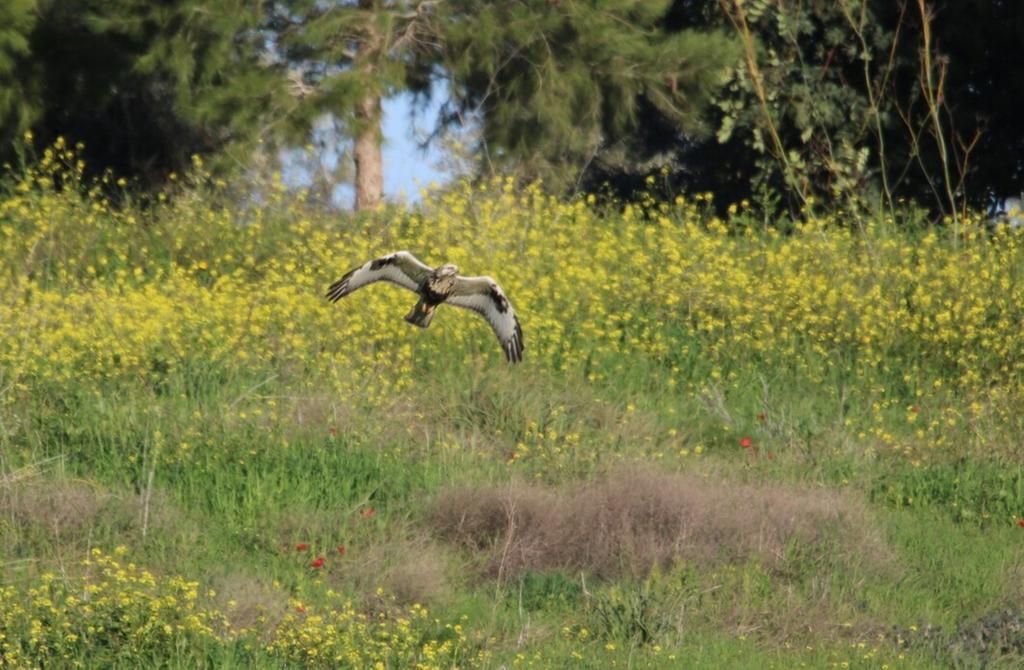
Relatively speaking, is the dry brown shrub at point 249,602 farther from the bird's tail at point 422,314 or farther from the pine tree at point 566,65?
the pine tree at point 566,65

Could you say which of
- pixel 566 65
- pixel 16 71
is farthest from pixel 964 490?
pixel 16 71

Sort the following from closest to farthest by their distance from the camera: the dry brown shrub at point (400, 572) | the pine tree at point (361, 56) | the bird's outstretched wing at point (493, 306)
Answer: the dry brown shrub at point (400, 572) → the bird's outstretched wing at point (493, 306) → the pine tree at point (361, 56)

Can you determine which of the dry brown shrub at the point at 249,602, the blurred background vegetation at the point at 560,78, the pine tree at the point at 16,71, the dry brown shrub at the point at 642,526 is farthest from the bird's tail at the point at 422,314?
the pine tree at the point at 16,71

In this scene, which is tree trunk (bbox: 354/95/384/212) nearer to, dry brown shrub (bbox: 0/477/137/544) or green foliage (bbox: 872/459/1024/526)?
green foliage (bbox: 872/459/1024/526)

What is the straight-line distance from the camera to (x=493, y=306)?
351 inches

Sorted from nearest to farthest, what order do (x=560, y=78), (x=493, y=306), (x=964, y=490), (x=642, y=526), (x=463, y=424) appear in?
1. (x=642, y=526)
2. (x=964, y=490)
3. (x=463, y=424)
4. (x=493, y=306)
5. (x=560, y=78)

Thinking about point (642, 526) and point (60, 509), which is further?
point (642, 526)

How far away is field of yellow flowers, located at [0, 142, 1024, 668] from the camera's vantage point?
6.14 m

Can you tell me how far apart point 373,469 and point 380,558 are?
1.09 m

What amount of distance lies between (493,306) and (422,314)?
1.40ft

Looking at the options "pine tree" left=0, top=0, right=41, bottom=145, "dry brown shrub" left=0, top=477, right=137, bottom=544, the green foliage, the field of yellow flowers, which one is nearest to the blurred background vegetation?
"pine tree" left=0, top=0, right=41, bottom=145

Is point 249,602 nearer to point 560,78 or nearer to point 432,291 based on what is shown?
point 432,291

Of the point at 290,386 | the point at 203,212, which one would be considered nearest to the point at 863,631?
the point at 290,386

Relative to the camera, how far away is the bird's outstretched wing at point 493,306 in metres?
8.65
